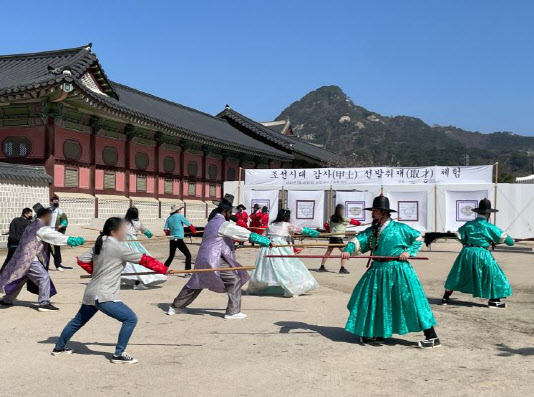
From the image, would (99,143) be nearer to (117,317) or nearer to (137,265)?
(137,265)

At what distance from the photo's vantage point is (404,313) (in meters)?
5.92

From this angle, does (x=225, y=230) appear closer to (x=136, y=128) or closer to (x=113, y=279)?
(x=113, y=279)

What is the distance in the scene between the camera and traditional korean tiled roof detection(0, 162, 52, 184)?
16047mm

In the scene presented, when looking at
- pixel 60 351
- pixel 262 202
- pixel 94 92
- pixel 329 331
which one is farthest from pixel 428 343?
pixel 94 92

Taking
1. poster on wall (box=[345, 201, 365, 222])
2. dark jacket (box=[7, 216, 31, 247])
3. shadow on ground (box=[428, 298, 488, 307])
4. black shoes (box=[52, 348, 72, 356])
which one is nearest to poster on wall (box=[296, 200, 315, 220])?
poster on wall (box=[345, 201, 365, 222])

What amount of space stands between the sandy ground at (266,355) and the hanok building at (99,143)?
35.0 feet

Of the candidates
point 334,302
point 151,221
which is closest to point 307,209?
point 151,221

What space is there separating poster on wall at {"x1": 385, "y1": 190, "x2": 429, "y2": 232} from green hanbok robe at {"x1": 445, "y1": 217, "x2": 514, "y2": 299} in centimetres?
1080

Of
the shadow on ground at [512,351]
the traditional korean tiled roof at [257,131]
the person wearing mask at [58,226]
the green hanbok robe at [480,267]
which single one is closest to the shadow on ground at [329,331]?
the shadow on ground at [512,351]

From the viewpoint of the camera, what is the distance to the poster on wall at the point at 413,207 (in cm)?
1939

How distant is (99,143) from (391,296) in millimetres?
16700

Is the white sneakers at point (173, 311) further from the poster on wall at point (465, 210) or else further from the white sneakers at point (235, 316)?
the poster on wall at point (465, 210)

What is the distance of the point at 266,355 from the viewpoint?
5527 mm

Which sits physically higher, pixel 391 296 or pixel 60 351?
pixel 391 296
